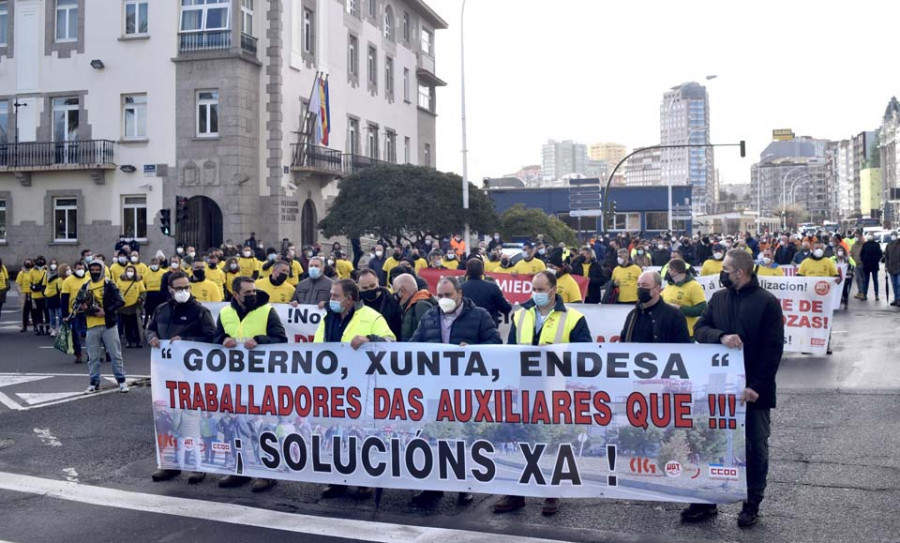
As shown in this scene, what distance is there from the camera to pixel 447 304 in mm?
7562

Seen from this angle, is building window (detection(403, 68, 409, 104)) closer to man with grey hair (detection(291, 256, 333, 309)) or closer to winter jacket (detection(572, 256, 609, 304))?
winter jacket (detection(572, 256, 609, 304))

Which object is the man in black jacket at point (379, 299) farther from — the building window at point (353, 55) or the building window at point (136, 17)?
the building window at point (353, 55)

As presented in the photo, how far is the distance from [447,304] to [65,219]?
3407 cm

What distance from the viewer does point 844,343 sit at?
1617 centimetres

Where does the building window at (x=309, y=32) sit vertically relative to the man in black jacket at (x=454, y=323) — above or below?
above

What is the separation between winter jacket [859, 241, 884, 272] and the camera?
80.7 feet

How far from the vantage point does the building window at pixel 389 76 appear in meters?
49.1

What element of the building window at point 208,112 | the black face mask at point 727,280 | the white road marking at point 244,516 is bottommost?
the white road marking at point 244,516

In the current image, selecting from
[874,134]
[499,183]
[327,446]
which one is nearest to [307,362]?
[327,446]

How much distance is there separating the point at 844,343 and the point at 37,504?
13370 millimetres

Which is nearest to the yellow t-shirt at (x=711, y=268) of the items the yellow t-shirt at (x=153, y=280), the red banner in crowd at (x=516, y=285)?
the red banner in crowd at (x=516, y=285)

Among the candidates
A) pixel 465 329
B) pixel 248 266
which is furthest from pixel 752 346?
pixel 248 266

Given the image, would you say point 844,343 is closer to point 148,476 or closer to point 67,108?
point 148,476

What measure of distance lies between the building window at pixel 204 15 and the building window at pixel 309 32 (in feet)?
15.1
